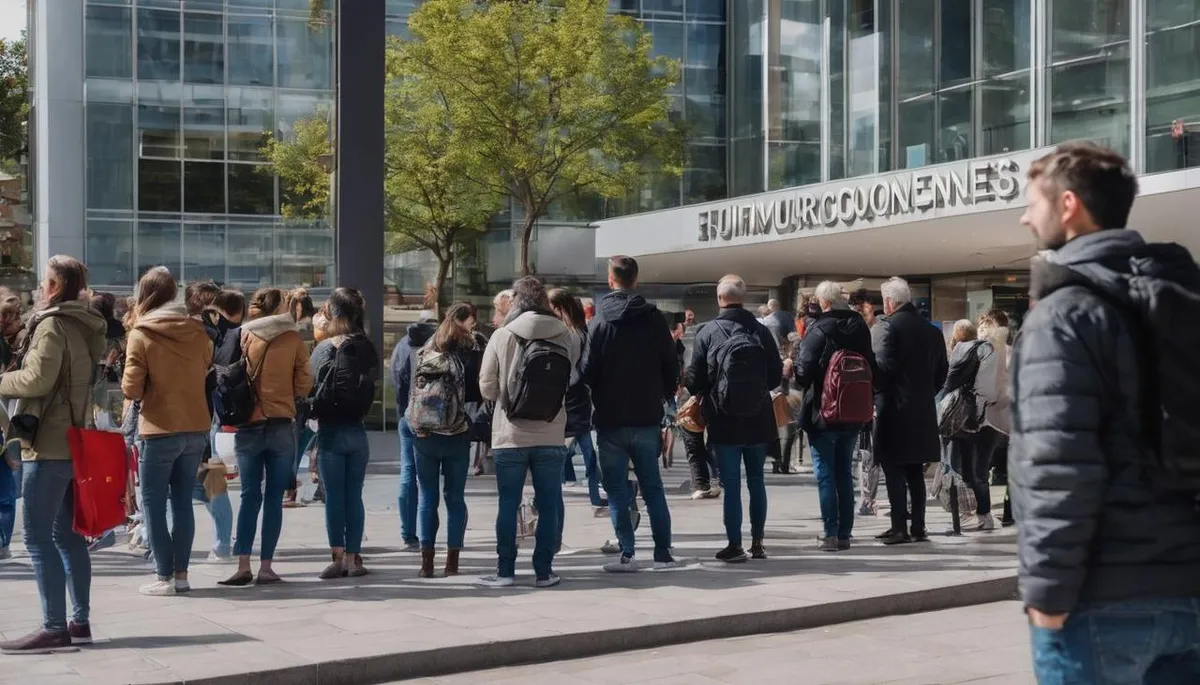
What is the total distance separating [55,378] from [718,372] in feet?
15.0

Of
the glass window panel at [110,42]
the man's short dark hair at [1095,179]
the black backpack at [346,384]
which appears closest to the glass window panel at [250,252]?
the glass window panel at [110,42]

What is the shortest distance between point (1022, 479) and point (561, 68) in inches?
1220

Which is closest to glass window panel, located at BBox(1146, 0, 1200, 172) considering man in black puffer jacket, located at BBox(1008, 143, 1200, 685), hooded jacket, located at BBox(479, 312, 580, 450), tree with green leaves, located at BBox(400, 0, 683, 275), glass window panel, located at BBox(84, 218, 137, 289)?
tree with green leaves, located at BBox(400, 0, 683, 275)

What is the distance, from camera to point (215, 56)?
102 ft

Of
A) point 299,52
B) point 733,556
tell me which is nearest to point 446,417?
point 733,556

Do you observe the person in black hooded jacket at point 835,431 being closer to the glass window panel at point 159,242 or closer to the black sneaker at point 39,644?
the black sneaker at point 39,644

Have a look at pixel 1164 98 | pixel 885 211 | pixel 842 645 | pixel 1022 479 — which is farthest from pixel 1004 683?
pixel 885 211

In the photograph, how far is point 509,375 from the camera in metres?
8.95

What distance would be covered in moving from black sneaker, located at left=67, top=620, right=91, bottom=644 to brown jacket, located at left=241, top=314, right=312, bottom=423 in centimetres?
201

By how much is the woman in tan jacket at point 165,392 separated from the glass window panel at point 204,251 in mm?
23922

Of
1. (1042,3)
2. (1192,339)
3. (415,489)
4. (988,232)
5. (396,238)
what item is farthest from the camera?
(396,238)

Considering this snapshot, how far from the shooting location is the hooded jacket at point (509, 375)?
29.3 feet

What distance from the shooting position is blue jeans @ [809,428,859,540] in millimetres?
10766

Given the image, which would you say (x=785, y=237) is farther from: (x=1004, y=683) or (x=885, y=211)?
(x=1004, y=683)
